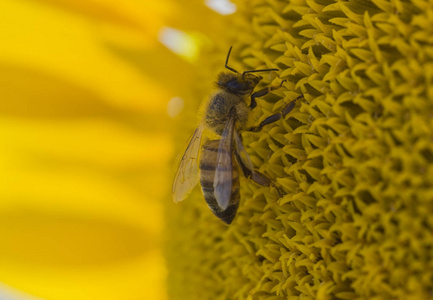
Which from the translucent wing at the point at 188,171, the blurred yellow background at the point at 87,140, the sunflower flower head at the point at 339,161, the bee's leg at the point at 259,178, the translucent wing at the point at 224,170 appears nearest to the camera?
the sunflower flower head at the point at 339,161

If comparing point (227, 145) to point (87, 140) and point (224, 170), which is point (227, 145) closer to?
point (224, 170)

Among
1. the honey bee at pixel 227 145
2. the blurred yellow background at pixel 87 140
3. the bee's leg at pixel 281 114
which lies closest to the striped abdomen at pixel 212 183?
the honey bee at pixel 227 145

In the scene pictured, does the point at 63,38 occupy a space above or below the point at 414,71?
below

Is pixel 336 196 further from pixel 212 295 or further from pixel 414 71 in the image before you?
pixel 212 295

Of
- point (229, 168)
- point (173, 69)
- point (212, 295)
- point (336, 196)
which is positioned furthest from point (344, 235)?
point (173, 69)

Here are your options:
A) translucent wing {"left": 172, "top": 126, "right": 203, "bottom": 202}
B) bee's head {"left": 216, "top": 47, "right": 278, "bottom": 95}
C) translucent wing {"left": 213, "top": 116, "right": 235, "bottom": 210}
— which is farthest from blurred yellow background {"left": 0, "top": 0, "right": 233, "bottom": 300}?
translucent wing {"left": 213, "top": 116, "right": 235, "bottom": 210}

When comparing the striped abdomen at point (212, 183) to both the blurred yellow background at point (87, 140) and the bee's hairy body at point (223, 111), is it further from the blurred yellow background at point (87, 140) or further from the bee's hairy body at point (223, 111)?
the blurred yellow background at point (87, 140)
